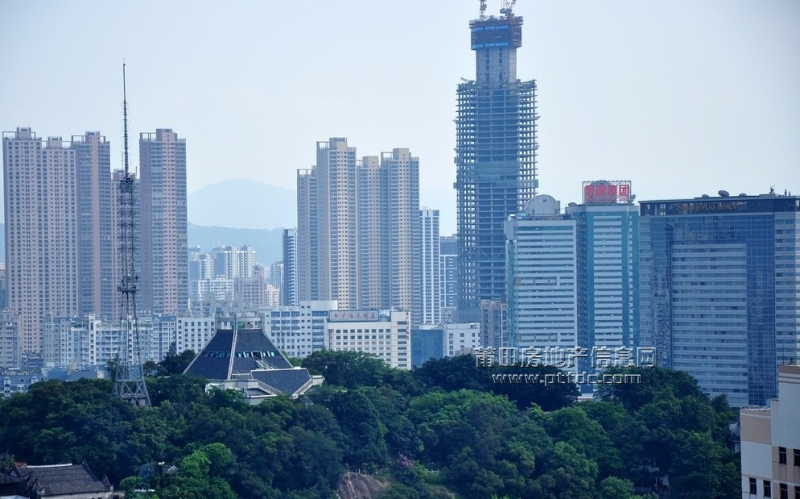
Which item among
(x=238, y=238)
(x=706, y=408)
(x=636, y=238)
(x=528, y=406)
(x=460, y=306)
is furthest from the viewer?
(x=238, y=238)

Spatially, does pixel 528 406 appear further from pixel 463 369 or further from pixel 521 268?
pixel 521 268

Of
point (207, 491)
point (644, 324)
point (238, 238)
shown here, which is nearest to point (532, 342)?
point (644, 324)

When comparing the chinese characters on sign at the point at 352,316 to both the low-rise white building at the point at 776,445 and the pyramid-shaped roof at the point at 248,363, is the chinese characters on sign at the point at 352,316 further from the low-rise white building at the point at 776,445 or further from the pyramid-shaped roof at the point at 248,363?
the low-rise white building at the point at 776,445

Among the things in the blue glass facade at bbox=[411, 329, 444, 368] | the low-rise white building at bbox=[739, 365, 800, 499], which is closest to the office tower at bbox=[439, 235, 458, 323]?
the blue glass facade at bbox=[411, 329, 444, 368]

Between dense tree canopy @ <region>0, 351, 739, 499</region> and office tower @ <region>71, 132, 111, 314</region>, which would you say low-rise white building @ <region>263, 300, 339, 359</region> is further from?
dense tree canopy @ <region>0, 351, 739, 499</region>

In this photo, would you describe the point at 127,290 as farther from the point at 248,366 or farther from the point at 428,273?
the point at 428,273

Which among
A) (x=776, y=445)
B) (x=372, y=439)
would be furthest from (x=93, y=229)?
(x=776, y=445)
